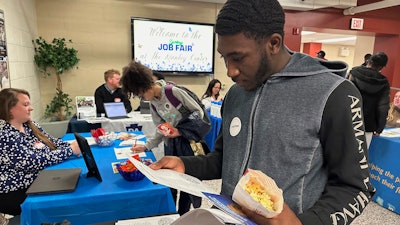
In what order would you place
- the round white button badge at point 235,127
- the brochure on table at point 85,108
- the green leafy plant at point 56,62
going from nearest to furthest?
the round white button badge at point 235,127 < the brochure on table at point 85,108 < the green leafy plant at point 56,62

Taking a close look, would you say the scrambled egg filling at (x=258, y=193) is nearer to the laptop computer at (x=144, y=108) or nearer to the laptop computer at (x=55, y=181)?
the laptop computer at (x=55, y=181)

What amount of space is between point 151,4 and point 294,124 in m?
4.92

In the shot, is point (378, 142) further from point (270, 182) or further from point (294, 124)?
point (270, 182)

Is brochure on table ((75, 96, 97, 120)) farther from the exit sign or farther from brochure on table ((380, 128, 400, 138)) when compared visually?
the exit sign

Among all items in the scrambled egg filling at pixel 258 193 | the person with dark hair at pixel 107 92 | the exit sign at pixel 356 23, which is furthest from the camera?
the exit sign at pixel 356 23

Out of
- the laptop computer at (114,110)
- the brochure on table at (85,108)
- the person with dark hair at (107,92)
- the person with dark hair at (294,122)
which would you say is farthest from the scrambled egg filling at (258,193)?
the person with dark hair at (107,92)

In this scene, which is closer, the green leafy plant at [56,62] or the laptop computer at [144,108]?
the laptop computer at [144,108]

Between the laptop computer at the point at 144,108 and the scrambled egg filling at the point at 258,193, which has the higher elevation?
the scrambled egg filling at the point at 258,193

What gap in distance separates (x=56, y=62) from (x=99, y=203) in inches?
148

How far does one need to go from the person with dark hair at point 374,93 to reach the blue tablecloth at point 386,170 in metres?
0.15

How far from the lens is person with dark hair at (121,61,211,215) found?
6.75 feet

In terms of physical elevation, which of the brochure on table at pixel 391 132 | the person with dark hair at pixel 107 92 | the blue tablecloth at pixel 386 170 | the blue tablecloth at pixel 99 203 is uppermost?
the person with dark hair at pixel 107 92

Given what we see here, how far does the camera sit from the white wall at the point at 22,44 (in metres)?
3.15

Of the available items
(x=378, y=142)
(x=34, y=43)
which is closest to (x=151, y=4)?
(x=34, y=43)
